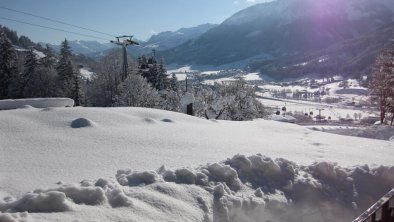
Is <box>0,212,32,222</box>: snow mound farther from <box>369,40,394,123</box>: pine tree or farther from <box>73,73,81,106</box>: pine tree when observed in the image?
<box>73,73,81,106</box>: pine tree

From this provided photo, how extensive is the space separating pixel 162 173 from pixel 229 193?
1.14m

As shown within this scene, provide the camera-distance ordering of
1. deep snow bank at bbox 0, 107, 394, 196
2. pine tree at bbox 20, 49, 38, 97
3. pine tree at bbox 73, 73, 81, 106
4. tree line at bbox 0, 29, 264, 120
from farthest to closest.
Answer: pine tree at bbox 20, 49, 38, 97 < pine tree at bbox 73, 73, 81, 106 < tree line at bbox 0, 29, 264, 120 < deep snow bank at bbox 0, 107, 394, 196

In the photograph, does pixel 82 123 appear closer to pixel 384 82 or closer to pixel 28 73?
pixel 384 82

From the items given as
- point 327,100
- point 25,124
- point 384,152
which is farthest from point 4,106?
point 327,100

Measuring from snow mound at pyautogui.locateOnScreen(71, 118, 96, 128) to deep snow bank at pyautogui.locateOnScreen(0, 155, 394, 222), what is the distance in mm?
3240

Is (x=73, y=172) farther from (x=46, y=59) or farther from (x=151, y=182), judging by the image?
(x=46, y=59)

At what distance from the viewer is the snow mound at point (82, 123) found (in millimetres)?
8691

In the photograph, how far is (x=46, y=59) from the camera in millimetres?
66438

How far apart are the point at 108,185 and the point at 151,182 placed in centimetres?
77

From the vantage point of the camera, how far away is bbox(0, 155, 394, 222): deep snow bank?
15.2 ft

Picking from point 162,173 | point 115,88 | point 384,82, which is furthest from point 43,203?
point 115,88

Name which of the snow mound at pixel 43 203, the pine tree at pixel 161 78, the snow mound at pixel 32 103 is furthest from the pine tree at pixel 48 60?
the snow mound at pixel 43 203

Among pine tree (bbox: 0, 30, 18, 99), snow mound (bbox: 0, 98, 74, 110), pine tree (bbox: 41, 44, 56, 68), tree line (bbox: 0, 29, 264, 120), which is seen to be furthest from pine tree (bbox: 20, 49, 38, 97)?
snow mound (bbox: 0, 98, 74, 110)

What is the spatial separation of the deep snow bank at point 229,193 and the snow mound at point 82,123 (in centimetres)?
324
